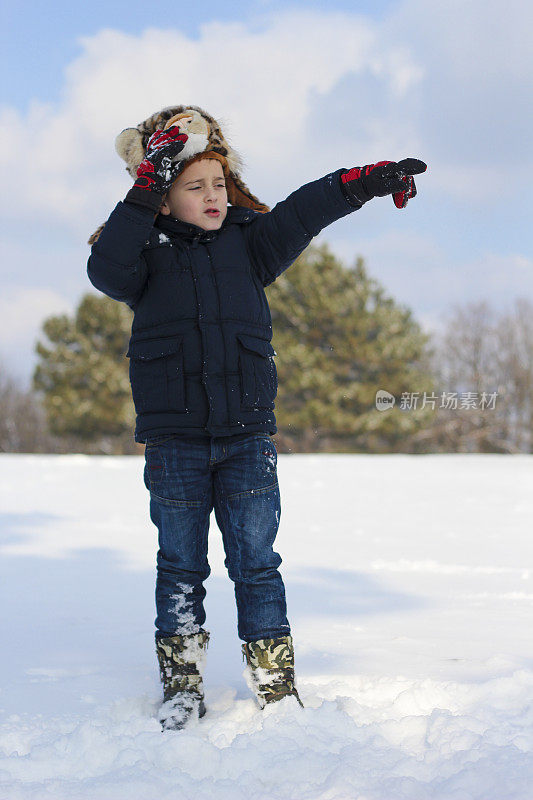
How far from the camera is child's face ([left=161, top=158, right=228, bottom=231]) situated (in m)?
2.07

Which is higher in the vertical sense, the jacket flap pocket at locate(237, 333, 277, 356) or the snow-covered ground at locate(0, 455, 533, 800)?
the jacket flap pocket at locate(237, 333, 277, 356)

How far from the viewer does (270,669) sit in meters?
1.98

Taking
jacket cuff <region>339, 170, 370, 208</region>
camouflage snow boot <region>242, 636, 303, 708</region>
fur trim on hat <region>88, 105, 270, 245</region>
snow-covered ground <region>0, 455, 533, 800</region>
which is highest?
fur trim on hat <region>88, 105, 270, 245</region>

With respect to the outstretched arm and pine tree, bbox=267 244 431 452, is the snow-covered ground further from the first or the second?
pine tree, bbox=267 244 431 452

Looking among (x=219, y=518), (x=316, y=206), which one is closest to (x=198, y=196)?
(x=316, y=206)

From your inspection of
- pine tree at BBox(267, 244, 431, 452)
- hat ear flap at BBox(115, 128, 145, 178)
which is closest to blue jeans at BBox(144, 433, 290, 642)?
hat ear flap at BBox(115, 128, 145, 178)

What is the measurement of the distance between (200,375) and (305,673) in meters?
0.96

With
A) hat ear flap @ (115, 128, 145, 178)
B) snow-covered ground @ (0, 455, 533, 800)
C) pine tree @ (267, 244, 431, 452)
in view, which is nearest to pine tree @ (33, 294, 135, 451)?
pine tree @ (267, 244, 431, 452)

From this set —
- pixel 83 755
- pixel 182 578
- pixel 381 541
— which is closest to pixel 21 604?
A: pixel 182 578

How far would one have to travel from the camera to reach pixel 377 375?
792 inches

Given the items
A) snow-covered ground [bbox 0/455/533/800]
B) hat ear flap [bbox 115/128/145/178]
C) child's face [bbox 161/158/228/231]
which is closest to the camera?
snow-covered ground [bbox 0/455/533/800]

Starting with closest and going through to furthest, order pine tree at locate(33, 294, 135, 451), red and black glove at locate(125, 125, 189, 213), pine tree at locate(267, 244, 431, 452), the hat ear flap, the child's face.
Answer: red and black glove at locate(125, 125, 189, 213) → the child's face → the hat ear flap → pine tree at locate(267, 244, 431, 452) → pine tree at locate(33, 294, 135, 451)

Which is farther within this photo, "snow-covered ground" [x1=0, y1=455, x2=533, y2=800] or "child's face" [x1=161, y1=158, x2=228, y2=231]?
"child's face" [x1=161, y1=158, x2=228, y2=231]

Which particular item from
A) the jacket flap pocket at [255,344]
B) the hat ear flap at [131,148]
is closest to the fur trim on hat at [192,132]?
the hat ear flap at [131,148]
